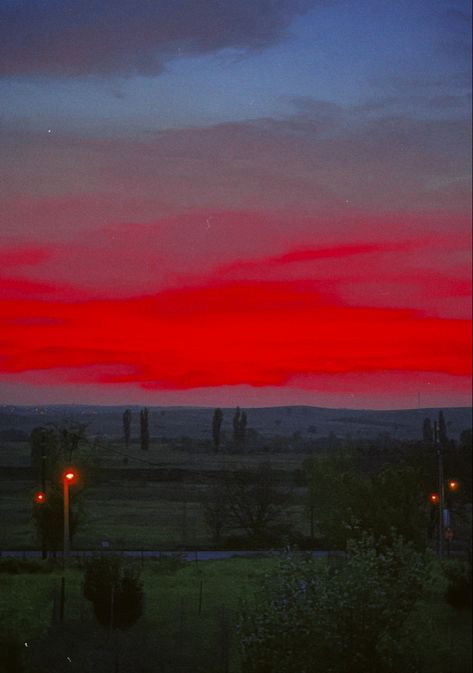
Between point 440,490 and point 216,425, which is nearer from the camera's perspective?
point 440,490

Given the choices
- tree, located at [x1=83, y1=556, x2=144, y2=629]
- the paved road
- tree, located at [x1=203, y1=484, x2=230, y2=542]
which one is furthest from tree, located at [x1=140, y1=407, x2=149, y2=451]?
tree, located at [x1=83, y1=556, x2=144, y2=629]

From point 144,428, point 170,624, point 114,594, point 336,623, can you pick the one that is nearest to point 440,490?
point 336,623

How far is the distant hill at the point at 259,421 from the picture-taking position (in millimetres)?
29750

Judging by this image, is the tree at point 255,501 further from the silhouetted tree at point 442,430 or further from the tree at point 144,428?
the tree at point 144,428

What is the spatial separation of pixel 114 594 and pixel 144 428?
66.5 feet

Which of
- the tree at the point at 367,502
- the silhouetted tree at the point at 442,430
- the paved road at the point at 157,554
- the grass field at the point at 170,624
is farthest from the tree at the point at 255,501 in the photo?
the silhouetted tree at the point at 442,430

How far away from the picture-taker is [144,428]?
45.5 m

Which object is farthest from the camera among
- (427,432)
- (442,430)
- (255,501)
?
(255,501)

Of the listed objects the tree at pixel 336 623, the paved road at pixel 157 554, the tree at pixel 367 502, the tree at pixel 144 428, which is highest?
the tree at pixel 144 428

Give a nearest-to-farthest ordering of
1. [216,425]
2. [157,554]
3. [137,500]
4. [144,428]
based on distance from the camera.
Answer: [157,554]
[137,500]
[216,425]
[144,428]

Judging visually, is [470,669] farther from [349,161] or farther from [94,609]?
[349,161]

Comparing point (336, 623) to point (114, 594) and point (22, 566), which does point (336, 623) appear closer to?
point (114, 594)

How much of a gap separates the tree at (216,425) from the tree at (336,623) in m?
25.0

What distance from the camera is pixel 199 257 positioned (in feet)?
127
